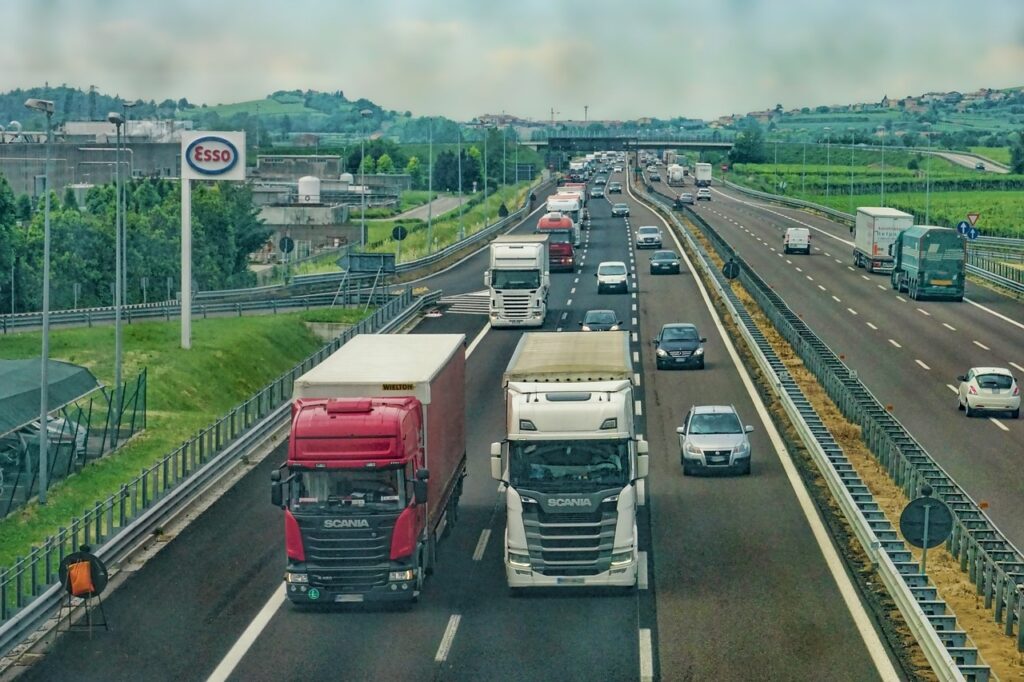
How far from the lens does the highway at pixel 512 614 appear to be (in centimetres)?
2336

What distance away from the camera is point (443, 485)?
29.6 metres

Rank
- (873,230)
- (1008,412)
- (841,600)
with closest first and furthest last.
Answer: (841,600)
(1008,412)
(873,230)

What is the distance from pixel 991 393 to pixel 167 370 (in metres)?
31.2

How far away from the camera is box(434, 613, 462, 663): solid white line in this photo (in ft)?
78.0

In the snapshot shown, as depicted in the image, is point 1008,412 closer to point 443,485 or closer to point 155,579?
point 443,485

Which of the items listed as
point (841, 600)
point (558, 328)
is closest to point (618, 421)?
point (841, 600)

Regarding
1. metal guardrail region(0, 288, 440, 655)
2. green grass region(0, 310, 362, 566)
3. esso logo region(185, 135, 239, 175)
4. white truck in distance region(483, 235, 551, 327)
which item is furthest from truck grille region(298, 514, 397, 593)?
white truck in distance region(483, 235, 551, 327)

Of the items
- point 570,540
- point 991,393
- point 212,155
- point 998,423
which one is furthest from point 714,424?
point 212,155

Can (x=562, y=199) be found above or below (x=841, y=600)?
above

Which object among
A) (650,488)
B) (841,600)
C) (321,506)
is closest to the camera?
(321,506)

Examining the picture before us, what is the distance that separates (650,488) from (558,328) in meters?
30.3

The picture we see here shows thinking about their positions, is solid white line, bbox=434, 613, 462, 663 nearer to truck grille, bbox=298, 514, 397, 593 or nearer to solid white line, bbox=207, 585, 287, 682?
truck grille, bbox=298, 514, 397, 593

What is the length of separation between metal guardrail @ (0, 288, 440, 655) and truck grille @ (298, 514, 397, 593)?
488 centimetres

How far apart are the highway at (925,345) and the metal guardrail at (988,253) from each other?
1347mm
